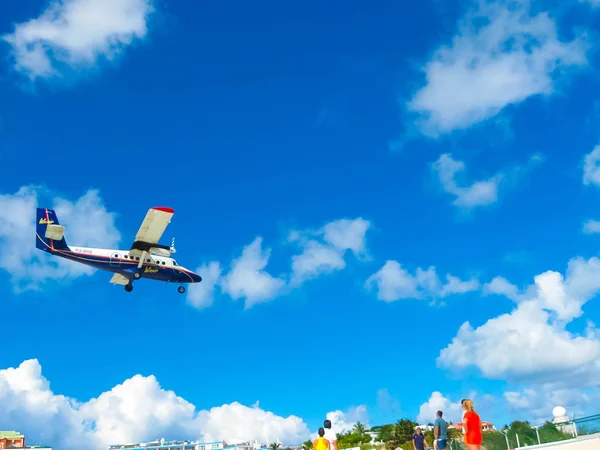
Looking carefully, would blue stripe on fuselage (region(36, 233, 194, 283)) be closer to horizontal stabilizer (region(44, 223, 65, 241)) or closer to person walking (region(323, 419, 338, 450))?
horizontal stabilizer (region(44, 223, 65, 241))

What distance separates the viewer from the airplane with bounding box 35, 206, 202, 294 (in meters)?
40.8

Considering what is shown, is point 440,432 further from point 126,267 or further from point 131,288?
point 131,288

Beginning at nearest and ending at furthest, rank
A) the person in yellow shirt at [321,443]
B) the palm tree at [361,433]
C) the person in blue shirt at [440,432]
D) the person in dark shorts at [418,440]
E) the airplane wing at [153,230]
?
the person in yellow shirt at [321,443]
the person in blue shirt at [440,432]
the person in dark shorts at [418,440]
the airplane wing at [153,230]
the palm tree at [361,433]

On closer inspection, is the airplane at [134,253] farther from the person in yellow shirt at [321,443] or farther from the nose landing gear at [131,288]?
the person in yellow shirt at [321,443]

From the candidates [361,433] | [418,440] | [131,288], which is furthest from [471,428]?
[361,433]

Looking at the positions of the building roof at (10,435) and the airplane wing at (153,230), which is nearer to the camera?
the airplane wing at (153,230)

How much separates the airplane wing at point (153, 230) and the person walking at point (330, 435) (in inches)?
→ 1141

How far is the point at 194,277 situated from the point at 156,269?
3289 millimetres

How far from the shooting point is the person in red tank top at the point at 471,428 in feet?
40.1

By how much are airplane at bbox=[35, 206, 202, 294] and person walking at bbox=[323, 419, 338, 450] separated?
2899 centimetres

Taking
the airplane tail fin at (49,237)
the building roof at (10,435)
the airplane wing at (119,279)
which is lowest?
the building roof at (10,435)

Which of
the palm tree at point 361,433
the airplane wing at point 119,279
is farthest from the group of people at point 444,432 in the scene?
the palm tree at point 361,433

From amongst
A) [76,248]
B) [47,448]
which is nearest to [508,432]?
[76,248]

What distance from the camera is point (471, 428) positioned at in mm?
12211
